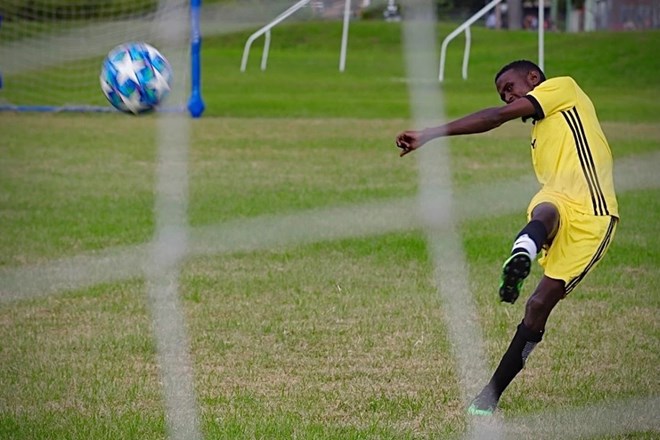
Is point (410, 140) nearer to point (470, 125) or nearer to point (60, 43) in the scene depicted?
point (470, 125)

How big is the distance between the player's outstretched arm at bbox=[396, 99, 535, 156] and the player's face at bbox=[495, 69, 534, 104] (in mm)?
159

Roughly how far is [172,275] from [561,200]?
12.3ft

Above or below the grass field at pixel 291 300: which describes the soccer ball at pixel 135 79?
above

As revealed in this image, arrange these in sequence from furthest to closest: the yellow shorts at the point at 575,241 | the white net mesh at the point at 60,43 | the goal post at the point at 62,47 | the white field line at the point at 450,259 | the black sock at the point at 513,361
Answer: the white net mesh at the point at 60,43
the goal post at the point at 62,47
the white field line at the point at 450,259
the black sock at the point at 513,361
the yellow shorts at the point at 575,241

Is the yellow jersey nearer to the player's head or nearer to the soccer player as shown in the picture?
the soccer player

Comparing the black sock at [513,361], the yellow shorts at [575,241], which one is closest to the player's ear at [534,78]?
the yellow shorts at [575,241]

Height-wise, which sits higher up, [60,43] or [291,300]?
[291,300]

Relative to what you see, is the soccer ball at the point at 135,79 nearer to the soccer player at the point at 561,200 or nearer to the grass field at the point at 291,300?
the grass field at the point at 291,300

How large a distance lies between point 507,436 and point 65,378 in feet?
6.91

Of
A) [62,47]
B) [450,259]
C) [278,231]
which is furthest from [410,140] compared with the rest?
[62,47]

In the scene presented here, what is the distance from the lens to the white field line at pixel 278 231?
8148 mm

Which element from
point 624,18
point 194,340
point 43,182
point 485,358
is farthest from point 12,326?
point 624,18

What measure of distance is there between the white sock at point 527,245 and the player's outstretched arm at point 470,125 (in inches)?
17.9

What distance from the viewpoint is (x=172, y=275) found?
27.1ft
